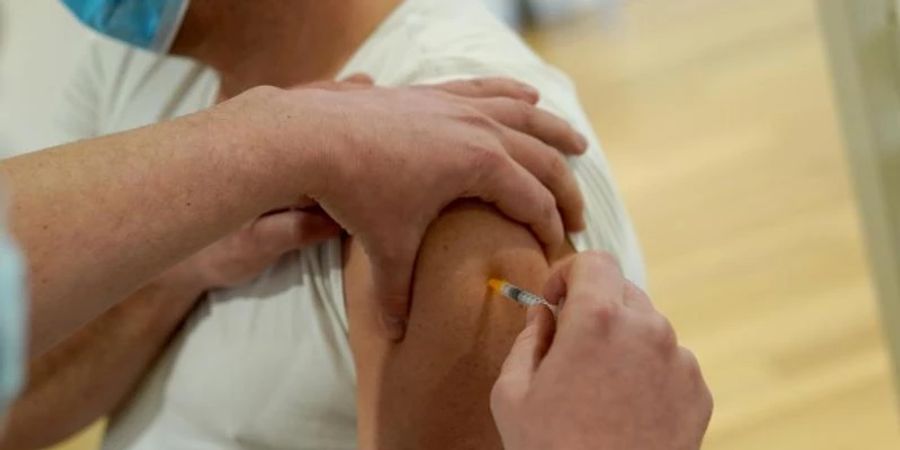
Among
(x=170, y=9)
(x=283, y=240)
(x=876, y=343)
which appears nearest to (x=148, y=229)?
(x=283, y=240)

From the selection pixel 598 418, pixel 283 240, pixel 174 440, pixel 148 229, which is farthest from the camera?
pixel 174 440

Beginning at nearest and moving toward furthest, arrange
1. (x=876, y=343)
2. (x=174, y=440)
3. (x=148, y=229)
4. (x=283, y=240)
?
(x=148, y=229) < (x=283, y=240) < (x=174, y=440) < (x=876, y=343)

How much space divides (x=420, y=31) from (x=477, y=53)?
0.20 feet

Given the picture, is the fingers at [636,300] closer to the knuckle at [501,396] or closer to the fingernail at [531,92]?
the knuckle at [501,396]

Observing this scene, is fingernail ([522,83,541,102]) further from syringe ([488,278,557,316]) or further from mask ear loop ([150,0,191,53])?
mask ear loop ([150,0,191,53])

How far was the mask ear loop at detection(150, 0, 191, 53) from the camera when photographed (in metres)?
1.25

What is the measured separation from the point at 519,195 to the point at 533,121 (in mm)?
102

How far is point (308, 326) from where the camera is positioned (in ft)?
3.85

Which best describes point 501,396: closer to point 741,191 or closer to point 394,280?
point 394,280

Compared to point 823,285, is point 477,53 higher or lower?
higher

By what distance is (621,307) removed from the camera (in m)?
0.80

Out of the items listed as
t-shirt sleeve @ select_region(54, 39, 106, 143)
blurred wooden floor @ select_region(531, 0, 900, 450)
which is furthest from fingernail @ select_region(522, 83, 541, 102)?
blurred wooden floor @ select_region(531, 0, 900, 450)

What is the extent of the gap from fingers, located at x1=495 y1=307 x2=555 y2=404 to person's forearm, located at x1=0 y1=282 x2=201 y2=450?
1.67 ft

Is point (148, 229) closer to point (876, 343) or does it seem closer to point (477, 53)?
point (477, 53)
